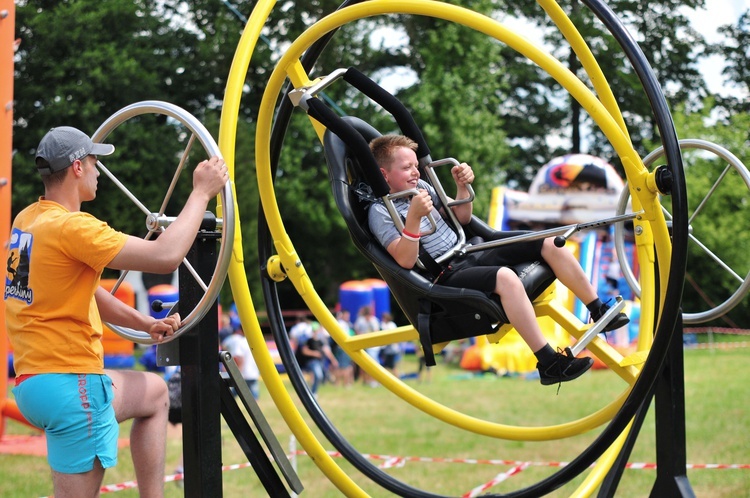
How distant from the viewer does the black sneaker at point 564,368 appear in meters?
3.36

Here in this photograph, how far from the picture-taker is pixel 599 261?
1766 centimetres

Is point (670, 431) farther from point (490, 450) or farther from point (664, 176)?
point (490, 450)

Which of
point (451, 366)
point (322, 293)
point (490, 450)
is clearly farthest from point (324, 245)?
point (490, 450)

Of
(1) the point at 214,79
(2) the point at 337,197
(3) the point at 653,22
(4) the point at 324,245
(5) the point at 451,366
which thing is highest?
(3) the point at 653,22

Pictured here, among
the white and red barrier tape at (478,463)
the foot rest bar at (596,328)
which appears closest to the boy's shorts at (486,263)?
the foot rest bar at (596,328)

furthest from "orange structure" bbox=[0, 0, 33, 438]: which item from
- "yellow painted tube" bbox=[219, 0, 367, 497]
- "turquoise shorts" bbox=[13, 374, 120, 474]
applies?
"turquoise shorts" bbox=[13, 374, 120, 474]

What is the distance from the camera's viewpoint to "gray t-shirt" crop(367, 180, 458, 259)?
145 inches

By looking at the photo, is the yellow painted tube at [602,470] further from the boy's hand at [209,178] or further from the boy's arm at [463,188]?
the boy's hand at [209,178]

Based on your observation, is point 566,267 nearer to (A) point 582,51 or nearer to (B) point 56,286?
(A) point 582,51

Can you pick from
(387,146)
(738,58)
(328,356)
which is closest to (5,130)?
(387,146)

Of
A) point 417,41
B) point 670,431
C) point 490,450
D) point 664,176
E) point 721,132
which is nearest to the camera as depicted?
point 664,176

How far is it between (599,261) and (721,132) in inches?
220

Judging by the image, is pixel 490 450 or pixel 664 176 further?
pixel 490 450

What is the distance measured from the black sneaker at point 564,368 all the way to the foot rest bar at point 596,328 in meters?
0.04
